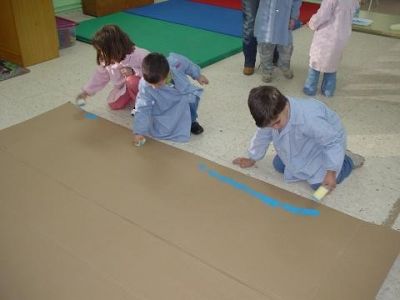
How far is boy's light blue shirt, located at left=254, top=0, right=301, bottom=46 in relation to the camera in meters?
2.68

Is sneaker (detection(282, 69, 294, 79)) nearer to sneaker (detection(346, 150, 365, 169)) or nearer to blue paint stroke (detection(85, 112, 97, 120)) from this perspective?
sneaker (detection(346, 150, 365, 169))

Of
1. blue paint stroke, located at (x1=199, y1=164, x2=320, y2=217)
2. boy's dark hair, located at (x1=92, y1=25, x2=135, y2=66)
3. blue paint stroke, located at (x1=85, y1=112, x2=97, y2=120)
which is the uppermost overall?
boy's dark hair, located at (x1=92, y1=25, x2=135, y2=66)

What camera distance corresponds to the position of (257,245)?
1594 millimetres

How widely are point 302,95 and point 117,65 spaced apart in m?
1.19

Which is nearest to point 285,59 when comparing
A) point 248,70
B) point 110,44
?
point 248,70

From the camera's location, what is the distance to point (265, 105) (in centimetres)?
155

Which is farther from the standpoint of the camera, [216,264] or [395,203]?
[395,203]

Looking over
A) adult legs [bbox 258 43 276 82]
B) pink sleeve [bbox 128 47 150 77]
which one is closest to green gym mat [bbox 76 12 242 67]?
adult legs [bbox 258 43 276 82]

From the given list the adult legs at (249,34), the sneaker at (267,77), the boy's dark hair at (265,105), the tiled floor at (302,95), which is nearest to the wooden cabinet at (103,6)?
the tiled floor at (302,95)

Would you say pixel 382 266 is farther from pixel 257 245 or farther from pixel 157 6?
pixel 157 6

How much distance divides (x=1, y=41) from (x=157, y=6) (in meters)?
1.84

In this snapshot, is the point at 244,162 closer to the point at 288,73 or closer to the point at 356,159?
the point at 356,159

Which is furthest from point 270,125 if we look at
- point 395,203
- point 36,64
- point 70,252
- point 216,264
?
point 36,64

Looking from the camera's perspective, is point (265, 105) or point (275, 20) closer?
point (265, 105)
